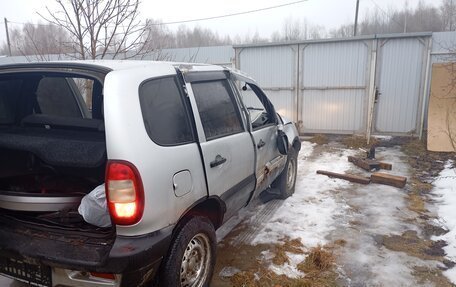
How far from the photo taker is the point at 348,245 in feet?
12.2

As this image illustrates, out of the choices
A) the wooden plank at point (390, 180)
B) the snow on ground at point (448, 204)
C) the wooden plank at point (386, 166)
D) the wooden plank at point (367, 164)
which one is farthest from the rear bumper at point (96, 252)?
the wooden plank at point (386, 166)

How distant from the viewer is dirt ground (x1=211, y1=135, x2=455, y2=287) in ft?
10.2

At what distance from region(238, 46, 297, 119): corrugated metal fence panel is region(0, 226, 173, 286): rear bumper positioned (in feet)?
30.7

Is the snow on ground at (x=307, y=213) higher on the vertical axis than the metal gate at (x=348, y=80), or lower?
lower

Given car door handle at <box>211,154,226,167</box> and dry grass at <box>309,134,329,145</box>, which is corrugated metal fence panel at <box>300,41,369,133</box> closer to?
dry grass at <box>309,134,329,145</box>

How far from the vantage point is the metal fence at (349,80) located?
9500 mm

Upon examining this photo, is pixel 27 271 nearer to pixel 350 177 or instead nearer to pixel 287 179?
pixel 287 179

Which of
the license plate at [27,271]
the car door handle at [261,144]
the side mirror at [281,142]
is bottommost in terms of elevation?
the license plate at [27,271]

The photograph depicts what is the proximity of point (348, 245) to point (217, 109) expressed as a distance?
2.14 meters

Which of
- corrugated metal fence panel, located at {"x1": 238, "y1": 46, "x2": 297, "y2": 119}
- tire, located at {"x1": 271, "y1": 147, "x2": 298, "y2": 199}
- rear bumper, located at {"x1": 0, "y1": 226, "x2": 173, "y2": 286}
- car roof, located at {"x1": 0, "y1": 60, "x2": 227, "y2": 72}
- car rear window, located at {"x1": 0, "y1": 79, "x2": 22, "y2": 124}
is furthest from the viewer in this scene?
corrugated metal fence panel, located at {"x1": 238, "y1": 46, "x2": 297, "y2": 119}

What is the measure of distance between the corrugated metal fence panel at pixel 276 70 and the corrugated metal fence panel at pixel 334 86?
0.35m

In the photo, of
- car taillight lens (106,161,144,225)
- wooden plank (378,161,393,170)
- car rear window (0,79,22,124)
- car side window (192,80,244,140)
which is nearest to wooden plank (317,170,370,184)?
wooden plank (378,161,393,170)

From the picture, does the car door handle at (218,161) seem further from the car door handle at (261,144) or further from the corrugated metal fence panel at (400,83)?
the corrugated metal fence panel at (400,83)

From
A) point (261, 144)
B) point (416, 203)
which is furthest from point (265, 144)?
point (416, 203)
